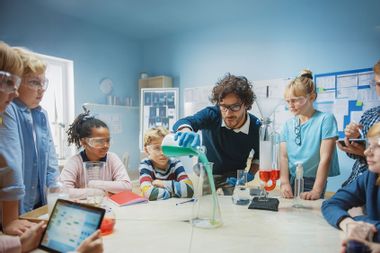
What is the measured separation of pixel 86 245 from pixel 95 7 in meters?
3.49

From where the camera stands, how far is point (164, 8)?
11.8 ft

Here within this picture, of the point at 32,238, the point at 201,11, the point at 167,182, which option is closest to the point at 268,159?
the point at 167,182

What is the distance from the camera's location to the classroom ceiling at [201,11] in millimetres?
3100

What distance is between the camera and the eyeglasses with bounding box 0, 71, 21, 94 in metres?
0.88

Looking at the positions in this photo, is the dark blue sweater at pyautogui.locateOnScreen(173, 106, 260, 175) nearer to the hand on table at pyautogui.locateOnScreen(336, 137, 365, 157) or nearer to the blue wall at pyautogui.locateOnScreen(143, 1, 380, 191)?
the hand on table at pyautogui.locateOnScreen(336, 137, 365, 157)

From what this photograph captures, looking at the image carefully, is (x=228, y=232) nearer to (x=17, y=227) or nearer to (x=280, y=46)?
(x=17, y=227)

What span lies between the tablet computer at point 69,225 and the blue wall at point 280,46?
3.08 meters

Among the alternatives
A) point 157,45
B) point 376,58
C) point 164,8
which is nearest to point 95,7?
point 164,8

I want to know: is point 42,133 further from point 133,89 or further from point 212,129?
point 133,89

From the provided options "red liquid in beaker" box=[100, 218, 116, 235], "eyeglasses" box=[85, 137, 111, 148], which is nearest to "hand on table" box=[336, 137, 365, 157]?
"red liquid in beaker" box=[100, 218, 116, 235]

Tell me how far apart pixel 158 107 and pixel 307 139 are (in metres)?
3.02

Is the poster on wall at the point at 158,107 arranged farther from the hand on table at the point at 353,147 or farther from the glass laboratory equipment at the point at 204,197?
the glass laboratory equipment at the point at 204,197

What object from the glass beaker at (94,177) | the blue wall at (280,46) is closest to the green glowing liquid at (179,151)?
the glass beaker at (94,177)

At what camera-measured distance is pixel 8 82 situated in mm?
894
